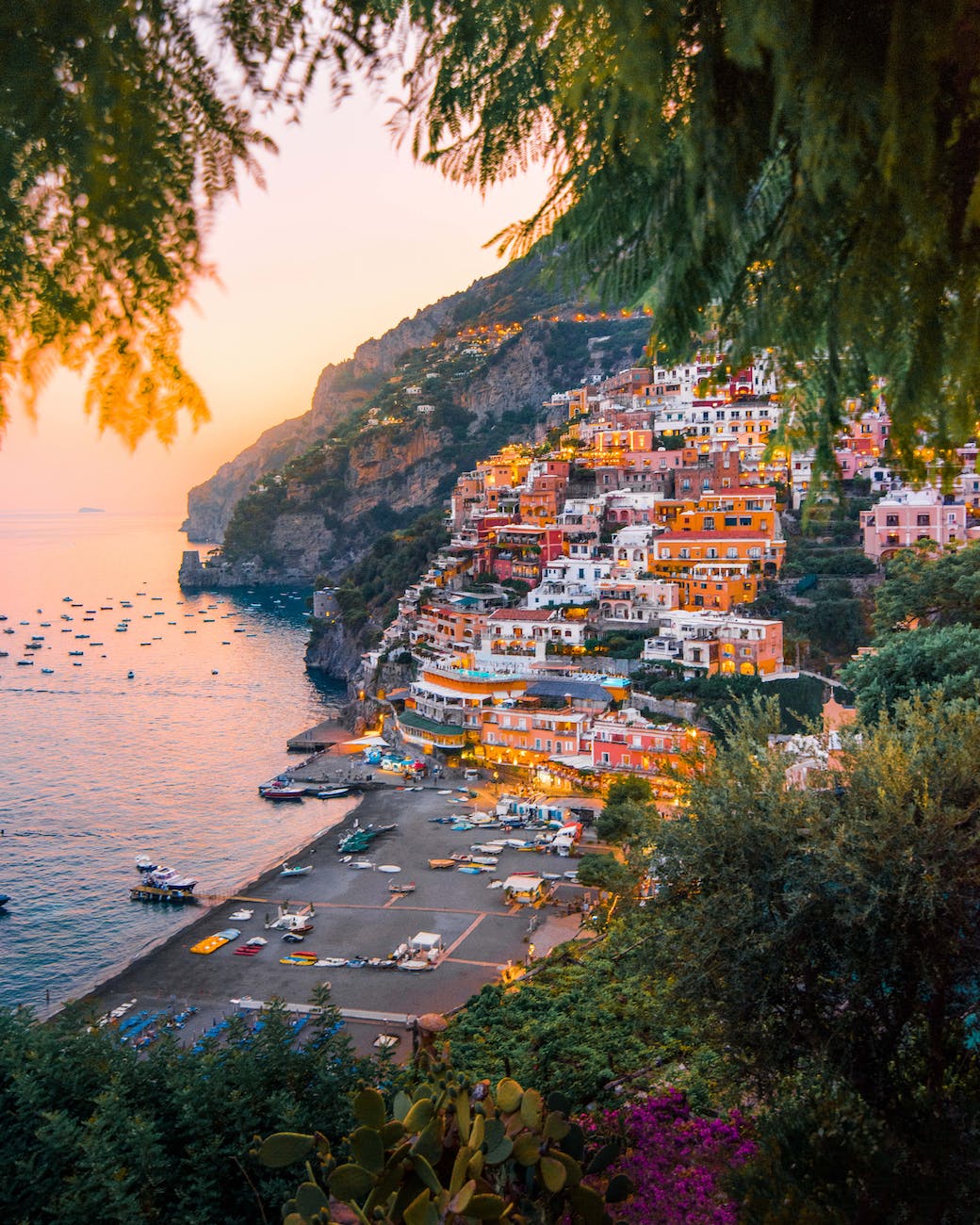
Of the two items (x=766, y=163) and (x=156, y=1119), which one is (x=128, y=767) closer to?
(x=156, y=1119)

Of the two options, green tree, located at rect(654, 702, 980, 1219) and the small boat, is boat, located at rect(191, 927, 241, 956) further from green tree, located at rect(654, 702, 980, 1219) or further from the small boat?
green tree, located at rect(654, 702, 980, 1219)

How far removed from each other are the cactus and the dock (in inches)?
808

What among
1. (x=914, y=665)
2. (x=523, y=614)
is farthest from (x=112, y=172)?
(x=523, y=614)

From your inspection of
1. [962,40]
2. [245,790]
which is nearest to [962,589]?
[962,40]

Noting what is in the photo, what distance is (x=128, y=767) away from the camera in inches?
836

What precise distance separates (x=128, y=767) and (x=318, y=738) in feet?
15.2

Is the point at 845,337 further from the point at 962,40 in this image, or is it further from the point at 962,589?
the point at 962,589

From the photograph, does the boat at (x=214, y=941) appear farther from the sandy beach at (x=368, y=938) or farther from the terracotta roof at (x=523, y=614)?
the terracotta roof at (x=523, y=614)

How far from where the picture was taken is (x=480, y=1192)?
242cm

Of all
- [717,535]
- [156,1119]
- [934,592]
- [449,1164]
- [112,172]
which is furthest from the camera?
[717,535]

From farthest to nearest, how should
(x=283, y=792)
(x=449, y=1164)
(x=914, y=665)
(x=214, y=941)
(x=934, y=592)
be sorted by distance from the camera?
(x=283, y=792) → (x=934, y=592) → (x=214, y=941) → (x=914, y=665) → (x=449, y=1164)

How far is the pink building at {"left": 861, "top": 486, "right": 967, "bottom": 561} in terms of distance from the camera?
2072 centimetres

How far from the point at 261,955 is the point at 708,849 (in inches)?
359

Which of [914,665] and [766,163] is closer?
[766,163]
